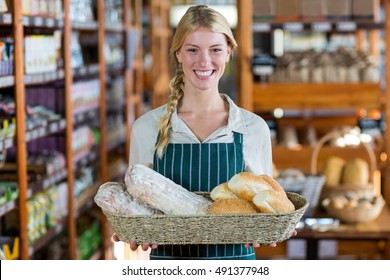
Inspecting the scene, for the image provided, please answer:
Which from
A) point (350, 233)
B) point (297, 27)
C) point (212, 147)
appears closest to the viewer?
point (212, 147)

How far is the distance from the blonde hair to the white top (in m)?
0.03

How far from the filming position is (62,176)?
209 inches

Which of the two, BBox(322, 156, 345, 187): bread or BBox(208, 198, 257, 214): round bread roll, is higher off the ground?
BBox(208, 198, 257, 214): round bread roll

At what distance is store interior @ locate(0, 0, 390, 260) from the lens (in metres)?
4.43

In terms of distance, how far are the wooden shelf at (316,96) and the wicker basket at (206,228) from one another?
10.2ft

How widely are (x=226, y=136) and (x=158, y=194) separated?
429 mm

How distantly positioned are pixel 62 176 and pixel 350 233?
→ 1835mm

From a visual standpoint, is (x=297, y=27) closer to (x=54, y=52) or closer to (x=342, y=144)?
(x=342, y=144)

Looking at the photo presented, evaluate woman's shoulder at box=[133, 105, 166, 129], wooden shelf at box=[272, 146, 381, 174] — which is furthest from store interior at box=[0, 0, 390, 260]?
woman's shoulder at box=[133, 105, 166, 129]

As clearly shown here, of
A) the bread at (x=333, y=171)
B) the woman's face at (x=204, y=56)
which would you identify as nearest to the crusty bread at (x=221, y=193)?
the woman's face at (x=204, y=56)

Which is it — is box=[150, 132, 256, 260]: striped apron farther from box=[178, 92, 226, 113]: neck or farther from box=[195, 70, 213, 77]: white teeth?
box=[195, 70, 213, 77]: white teeth
